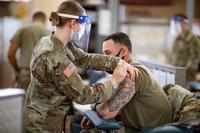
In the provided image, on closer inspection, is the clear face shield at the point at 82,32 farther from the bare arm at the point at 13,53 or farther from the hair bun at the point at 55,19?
the bare arm at the point at 13,53

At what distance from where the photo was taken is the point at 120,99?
Result: 2596 millimetres

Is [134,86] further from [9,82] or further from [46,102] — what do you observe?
[9,82]

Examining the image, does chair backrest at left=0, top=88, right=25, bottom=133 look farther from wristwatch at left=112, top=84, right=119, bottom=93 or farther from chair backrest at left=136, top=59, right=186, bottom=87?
chair backrest at left=136, top=59, right=186, bottom=87

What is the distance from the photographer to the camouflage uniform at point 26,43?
15.5ft

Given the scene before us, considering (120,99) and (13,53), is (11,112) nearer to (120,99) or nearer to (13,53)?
(120,99)

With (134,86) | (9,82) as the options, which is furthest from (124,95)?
(9,82)

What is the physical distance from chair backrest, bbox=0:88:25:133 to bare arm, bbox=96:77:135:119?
2.52 ft

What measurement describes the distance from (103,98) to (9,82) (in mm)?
4600

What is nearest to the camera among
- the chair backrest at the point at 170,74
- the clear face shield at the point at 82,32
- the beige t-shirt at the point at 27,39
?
the clear face shield at the point at 82,32

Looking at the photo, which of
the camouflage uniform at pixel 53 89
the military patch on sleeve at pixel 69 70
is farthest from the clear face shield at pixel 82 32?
the military patch on sleeve at pixel 69 70

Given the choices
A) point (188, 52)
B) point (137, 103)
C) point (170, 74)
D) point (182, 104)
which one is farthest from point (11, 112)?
point (188, 52)

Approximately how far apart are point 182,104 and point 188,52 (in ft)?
10.4

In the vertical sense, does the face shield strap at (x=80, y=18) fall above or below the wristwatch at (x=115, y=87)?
above

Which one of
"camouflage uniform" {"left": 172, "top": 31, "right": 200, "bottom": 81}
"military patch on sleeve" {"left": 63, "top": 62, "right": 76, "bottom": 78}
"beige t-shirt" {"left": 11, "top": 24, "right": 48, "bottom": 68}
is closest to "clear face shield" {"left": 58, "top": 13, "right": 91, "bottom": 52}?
"military patch on sleeve" {"left": 63, "top": 62, "right": 76, "bottom": 78}
